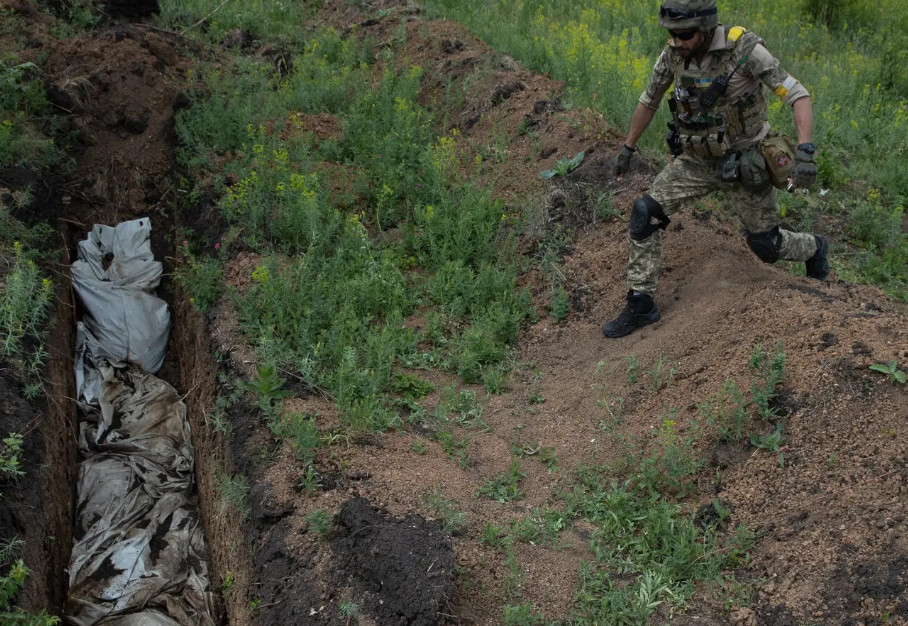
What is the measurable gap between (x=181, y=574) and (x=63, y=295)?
2282 mm

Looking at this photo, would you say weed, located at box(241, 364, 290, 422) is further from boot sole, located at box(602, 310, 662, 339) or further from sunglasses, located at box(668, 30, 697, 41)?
sunglasses, located at box(668, 30, 697, 41)

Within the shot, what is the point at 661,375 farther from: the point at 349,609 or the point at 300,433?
the point at 349,609

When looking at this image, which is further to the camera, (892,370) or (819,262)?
(819,262)

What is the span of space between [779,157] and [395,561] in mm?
2804

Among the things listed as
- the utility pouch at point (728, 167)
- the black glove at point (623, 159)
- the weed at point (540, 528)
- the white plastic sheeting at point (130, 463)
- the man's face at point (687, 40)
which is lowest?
the white plastic sheeting at point (130, 463)

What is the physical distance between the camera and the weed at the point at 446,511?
12.0 ft

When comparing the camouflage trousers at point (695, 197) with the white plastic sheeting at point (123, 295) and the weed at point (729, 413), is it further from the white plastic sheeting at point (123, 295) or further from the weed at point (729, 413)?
the white plastic sheeting at point (123, 295)

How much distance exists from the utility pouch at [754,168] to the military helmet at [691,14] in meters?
0.69

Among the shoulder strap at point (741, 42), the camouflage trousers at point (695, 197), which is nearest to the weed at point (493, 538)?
the camouflage trousers at point (695, 197)

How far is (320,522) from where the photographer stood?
12.4ft

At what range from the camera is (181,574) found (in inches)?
179

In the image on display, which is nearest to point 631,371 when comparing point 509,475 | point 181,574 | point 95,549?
point 509,475

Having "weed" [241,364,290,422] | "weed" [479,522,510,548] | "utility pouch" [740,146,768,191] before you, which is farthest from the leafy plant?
"weed" [479,522,510,548]

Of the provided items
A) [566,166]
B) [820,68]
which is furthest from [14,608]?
[820,68]
